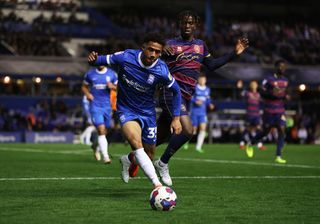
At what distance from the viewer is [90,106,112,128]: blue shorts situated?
19.4 m

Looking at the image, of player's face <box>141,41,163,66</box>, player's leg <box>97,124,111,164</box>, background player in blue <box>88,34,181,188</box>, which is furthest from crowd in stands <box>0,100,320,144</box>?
player's face <box>141,41,163,66</box>

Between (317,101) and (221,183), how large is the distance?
1356 inches

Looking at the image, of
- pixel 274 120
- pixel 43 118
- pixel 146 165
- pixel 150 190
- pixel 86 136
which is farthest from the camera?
pixel 43 118

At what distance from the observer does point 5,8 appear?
48562mm

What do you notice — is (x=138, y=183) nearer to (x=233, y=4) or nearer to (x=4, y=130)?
(x=4, y=130)

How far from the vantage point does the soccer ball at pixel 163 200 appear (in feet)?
30.7

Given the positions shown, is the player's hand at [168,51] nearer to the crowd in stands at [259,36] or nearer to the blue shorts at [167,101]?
the blue shorts at [167,101]

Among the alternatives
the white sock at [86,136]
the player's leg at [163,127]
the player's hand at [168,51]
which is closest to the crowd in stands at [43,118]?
the white sock at [86,136]

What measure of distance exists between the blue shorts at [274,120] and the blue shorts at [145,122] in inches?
398

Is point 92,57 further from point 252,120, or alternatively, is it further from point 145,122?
point 252,120

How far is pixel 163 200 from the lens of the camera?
9.36 m

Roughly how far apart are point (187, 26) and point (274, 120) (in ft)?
28.7

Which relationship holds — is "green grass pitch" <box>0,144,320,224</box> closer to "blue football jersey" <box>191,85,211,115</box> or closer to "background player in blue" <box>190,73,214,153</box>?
"background player in blue" <box>190,73,214,153</box>

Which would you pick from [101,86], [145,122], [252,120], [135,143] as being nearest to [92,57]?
[145,122]
